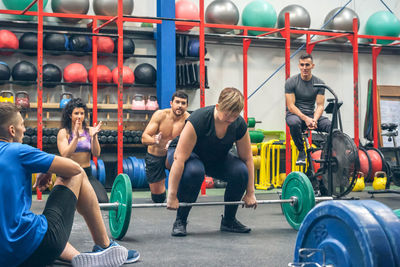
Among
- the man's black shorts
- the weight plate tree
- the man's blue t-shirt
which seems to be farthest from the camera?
the man's black shorts

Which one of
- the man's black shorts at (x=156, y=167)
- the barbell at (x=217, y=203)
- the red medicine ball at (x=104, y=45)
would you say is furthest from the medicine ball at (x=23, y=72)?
the barbell at (x=217, y=203)

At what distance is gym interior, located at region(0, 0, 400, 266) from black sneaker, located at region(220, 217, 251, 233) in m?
0.09

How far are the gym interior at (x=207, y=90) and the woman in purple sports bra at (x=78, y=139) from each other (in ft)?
1.38

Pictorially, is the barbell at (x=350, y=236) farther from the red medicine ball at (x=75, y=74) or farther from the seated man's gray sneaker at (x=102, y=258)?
the red medicine ball at (x=75, y=74)

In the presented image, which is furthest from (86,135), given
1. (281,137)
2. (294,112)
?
(281,137)

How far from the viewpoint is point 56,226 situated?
205cm

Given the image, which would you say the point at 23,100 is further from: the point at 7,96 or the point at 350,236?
the point at 350,236

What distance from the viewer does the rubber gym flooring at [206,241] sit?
2.62 m

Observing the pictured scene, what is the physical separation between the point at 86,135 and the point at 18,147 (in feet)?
8.25

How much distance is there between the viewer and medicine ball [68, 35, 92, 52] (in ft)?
22.6

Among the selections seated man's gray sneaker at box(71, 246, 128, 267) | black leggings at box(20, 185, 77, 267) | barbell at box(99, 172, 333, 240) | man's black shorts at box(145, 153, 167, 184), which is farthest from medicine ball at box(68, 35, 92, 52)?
black leggings at box(20, 185, 77, 267)

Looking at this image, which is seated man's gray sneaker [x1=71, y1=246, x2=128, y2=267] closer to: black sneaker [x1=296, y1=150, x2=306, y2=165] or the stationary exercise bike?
the stationary exercise bike

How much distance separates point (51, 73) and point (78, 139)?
2738 millimetres

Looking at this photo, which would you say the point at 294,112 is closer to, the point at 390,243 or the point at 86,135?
Result: the point at 86,135
